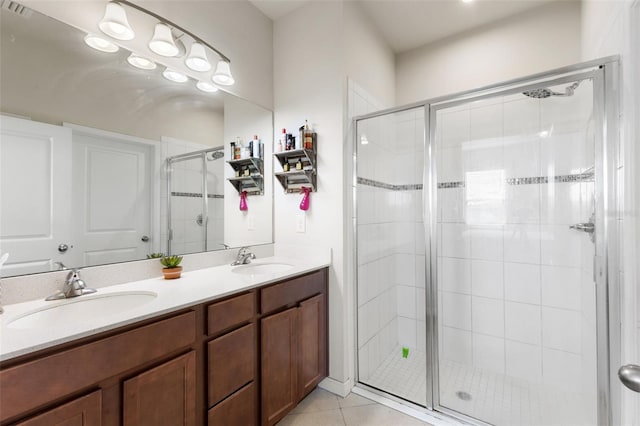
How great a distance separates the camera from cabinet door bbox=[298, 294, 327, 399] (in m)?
1.76

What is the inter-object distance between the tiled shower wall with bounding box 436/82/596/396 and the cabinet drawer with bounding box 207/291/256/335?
1246mm

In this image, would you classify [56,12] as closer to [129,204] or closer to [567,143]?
[129,204]

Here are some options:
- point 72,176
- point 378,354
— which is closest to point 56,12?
point 72,176

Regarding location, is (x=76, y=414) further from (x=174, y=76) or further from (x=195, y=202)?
(x=174, y=76)

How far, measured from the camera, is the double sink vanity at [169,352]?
0.82m

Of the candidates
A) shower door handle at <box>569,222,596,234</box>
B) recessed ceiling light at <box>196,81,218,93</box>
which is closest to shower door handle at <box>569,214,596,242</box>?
shower door handle at <box>569,222,596,234</box>

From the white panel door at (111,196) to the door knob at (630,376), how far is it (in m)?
1.85

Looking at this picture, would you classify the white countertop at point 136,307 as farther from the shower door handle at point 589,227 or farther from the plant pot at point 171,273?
the shower door handle at point 589,227

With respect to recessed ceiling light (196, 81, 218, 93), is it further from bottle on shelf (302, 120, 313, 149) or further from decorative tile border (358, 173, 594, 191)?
decorative tile border (358, 173, 594, 191)

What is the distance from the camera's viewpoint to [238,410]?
4.44 ft

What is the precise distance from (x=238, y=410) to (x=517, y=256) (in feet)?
6.19

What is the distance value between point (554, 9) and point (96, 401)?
3.56 meters

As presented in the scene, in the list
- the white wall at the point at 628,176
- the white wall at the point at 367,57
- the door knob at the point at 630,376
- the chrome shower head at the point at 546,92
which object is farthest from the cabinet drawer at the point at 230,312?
the chrome shower head at the point at 546,92

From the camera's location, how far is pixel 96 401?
90 centimetres
